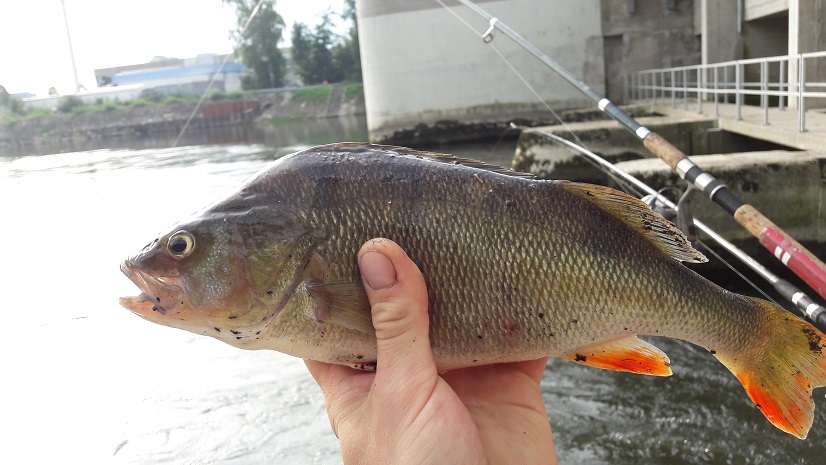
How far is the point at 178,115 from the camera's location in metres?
54.0

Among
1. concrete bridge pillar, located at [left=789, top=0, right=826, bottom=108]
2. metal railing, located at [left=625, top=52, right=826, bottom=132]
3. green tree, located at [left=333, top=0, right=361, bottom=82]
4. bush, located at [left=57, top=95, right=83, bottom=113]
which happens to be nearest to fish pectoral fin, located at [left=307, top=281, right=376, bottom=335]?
A: metal railing, located at [left=625, top=52, right=826, bottom=132]

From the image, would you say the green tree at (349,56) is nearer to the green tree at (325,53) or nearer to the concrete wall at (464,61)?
the green tree at (325,53)

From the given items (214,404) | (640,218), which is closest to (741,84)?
(214,404)

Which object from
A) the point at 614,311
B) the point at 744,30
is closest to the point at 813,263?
the point at 614,311

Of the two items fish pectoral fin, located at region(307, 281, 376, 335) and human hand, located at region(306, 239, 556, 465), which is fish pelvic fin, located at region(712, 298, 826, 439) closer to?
human hand, located at region(306, 239, 556, 465)

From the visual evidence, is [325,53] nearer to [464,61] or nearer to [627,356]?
[464,61]

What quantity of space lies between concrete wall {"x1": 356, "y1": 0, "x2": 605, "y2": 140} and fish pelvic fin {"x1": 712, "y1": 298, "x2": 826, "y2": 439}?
62.0 feet

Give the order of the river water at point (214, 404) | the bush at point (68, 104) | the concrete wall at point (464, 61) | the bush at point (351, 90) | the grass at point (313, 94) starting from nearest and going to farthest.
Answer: the river water at point (214, 404) → the concrete wall at point (464, 61) → the bush at point (351, 90) → the grass at point (313, 94) → the bush at point (68, 104)

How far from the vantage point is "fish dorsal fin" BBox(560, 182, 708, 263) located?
1822 millimetres

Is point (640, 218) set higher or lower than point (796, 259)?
Result: higher

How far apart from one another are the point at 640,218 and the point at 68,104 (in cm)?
A: 6284

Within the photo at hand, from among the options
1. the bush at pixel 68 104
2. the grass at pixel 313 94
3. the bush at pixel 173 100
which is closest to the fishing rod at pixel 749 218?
the grass at pixel 313 94

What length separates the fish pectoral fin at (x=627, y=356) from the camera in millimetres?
1890

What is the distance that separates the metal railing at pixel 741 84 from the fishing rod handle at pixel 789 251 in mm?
4278
